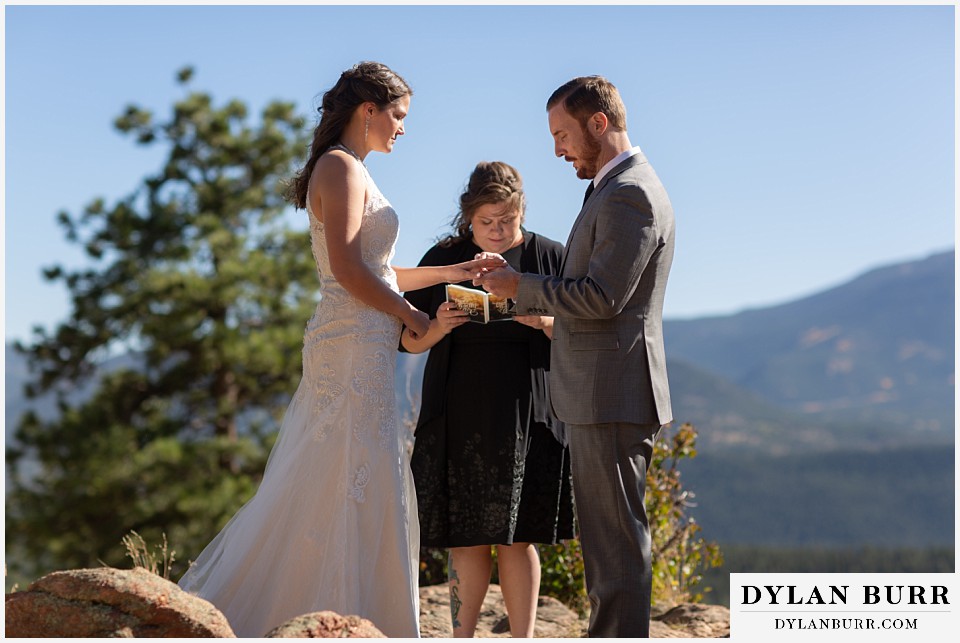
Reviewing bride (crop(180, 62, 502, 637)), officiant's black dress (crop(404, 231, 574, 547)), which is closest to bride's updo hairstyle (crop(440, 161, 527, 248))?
officiant's black dress (crop(404, 231, 574, 547))

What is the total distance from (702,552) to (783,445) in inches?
5131

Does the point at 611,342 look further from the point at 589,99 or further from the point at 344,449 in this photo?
the point at 344,449

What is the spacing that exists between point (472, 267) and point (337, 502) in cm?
102

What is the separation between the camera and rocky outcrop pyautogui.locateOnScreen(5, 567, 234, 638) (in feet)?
10.3

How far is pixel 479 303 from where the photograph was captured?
3975 millimetres

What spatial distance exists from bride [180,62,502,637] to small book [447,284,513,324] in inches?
5.2

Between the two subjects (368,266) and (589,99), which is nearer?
(589,99)

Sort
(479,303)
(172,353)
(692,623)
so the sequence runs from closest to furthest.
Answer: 1. (479,303)
2. (692,623)
3. (172,353)

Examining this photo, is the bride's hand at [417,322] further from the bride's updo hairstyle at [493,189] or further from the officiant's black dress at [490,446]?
the bride's updo hairstyle at [493,189]

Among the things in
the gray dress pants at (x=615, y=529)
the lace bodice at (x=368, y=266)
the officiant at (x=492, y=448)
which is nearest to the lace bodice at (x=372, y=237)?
the lace bodice at (x=368, y=266)

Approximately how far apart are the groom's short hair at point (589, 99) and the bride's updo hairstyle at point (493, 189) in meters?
0.67

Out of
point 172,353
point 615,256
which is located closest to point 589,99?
point 615,256

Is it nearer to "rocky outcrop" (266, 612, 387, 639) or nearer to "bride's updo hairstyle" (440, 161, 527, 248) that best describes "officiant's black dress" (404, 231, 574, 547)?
"bride's updo hairstyle" (440, 161, 527, 248)

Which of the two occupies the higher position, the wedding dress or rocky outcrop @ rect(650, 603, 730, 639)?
the wedding dress
